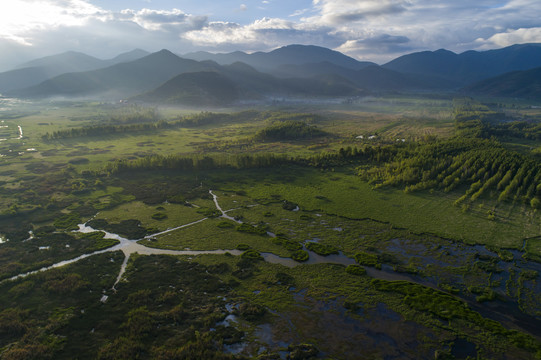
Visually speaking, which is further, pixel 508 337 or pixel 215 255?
pixel 215 255

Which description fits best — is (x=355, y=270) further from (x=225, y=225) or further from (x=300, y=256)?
(x=225, y=225)

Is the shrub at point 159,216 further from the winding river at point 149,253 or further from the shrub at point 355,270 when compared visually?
the shrub at point 355,270

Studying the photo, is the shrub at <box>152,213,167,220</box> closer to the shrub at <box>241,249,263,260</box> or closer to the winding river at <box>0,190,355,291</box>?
the winding river at <box>0,190,355,291</box>

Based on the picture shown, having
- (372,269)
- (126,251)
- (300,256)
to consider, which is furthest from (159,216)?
(372,269)

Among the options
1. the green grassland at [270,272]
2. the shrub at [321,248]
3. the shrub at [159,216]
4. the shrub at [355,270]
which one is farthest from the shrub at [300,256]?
the shrub at [159,216]

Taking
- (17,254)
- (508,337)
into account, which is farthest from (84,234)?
(508,337)

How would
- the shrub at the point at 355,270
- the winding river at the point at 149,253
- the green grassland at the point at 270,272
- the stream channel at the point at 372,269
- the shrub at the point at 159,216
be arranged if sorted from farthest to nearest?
the shrub at the point at 159,216, the winding river at the point at 149,253, the shrub at the point at 355,270, the stream channel at the point at 372,269, the green grassland at the point at 270,272

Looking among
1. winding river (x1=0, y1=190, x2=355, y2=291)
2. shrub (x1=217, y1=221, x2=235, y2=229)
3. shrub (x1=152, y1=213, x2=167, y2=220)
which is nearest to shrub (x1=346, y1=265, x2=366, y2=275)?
winding river (x1=0, y1=190, x2=355, y2=291)

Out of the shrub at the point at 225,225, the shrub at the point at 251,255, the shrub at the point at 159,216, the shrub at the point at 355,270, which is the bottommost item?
the shrub at the point at 355,270

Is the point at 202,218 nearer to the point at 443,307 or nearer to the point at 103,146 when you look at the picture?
the point at 443,307

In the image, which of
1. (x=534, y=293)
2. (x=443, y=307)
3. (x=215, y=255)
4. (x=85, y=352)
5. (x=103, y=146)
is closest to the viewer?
(x=85, y=352)

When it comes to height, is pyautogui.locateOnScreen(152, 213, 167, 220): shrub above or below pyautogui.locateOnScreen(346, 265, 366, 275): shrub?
above
